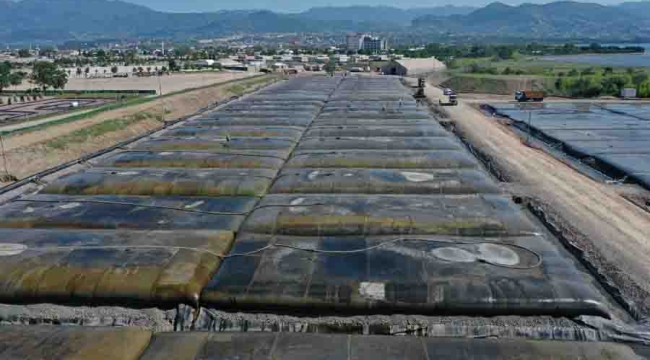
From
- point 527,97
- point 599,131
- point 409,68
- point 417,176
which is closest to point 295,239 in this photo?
point 417,176

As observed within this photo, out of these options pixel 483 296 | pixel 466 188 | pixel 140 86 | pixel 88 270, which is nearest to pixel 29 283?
pixel 88 270

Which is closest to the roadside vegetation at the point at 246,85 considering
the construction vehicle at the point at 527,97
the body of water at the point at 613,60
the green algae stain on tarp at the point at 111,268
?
the construction vehicle at the point at 527,97

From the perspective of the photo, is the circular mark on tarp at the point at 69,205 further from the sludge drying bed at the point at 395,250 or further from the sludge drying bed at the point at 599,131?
the sludge drying bed at the point at 599,131

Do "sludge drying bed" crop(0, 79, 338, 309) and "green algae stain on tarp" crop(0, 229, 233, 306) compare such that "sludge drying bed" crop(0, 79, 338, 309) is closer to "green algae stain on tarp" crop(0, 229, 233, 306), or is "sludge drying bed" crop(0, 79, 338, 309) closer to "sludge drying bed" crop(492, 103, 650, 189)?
"green algae stain on tarp" crop(0, 229, 233, 306)

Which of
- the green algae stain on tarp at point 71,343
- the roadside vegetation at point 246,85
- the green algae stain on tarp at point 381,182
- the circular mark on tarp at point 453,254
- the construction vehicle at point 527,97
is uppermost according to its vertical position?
the roadside vegetation at point 246,85

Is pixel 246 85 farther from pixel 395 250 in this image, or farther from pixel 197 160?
pixel 395 250
